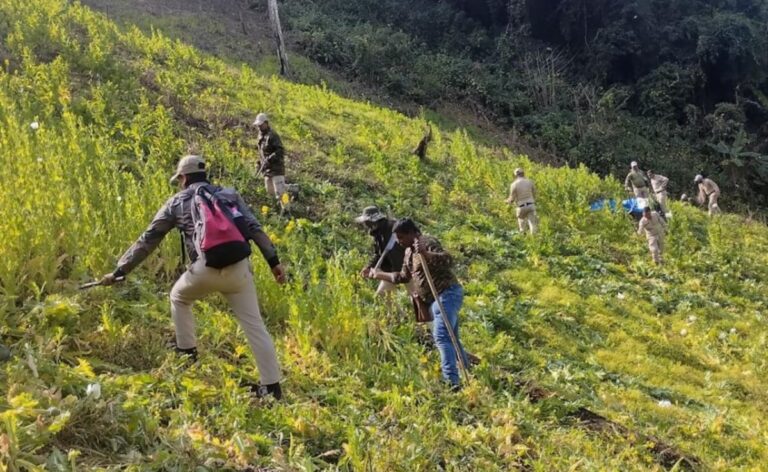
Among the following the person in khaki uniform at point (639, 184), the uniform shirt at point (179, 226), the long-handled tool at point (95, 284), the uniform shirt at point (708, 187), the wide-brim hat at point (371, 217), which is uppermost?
the uniform shirt at point (179, 226)

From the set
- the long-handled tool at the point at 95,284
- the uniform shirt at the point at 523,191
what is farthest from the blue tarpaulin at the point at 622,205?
the long-handled tool at the point at 95,284

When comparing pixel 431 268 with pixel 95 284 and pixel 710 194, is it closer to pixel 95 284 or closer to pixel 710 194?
pixel 95 284

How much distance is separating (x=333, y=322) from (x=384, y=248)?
1.72 meters

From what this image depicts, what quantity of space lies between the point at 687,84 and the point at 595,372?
28.0 metres

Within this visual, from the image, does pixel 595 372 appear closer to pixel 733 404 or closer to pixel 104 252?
pixel 733 404

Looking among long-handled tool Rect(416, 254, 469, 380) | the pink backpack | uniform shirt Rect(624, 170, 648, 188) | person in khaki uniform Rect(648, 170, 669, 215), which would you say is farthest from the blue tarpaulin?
Answer: the pink backpack

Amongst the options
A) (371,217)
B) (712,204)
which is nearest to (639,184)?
(712,204)

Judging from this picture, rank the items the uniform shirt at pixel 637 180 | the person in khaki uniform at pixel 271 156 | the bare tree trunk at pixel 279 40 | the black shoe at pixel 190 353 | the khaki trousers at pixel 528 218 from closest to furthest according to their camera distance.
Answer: the black shoe at pixel 190 353
the person in khaki uniform at pixel 271 156
the khaki trousers at pixel 528 218
the uniform shirt at pixel 637 180
the bare tree trunk at pixel 279 40

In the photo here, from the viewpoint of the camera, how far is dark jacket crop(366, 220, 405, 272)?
6449 millimetres

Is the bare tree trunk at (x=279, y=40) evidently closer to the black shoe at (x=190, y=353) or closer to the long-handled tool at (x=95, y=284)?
the long-handled tool at (x=95, y=284)

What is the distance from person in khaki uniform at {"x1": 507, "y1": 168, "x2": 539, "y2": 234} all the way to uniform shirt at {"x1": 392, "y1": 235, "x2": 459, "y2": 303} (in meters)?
6.59

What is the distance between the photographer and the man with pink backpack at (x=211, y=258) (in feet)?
13.3

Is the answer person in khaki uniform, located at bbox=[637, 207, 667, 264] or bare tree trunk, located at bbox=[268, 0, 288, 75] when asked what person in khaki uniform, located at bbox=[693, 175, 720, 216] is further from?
bare tree trunk, located at bbox=[268, 0, 288, 75]

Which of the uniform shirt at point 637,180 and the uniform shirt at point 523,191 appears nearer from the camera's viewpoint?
the uniform shirt at point 523,191
